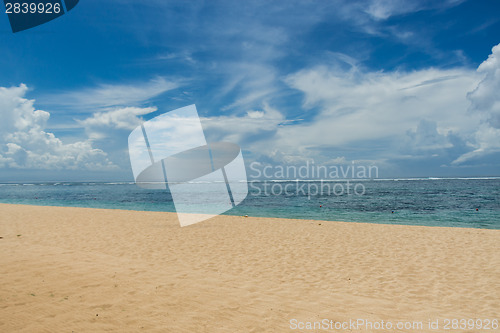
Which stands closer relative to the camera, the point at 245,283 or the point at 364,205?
the point at 245,283

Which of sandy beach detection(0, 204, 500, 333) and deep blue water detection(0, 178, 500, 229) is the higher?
deep blue water detection(0, 178, 500, 229)

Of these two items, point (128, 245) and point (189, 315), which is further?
point (128, 245)

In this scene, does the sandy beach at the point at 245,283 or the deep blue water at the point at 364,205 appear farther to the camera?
the deep blue water at the point at 364,205

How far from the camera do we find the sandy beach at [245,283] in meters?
Result: 4.91

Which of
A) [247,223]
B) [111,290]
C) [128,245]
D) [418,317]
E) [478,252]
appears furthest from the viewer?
[247,223]

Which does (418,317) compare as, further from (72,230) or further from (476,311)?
(72,230)

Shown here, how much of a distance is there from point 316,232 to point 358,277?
7297mm

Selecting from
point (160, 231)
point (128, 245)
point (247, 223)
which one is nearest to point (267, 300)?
point (128, 245)

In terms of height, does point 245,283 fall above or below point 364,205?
below

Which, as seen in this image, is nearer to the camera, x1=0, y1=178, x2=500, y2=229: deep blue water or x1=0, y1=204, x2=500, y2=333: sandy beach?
x1=0, y1=204, x2=500, y2=333: sandy beach

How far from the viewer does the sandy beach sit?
4.91 m

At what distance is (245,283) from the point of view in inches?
281

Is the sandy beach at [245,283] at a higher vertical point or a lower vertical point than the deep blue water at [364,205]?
lower

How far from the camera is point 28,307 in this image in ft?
16.3
